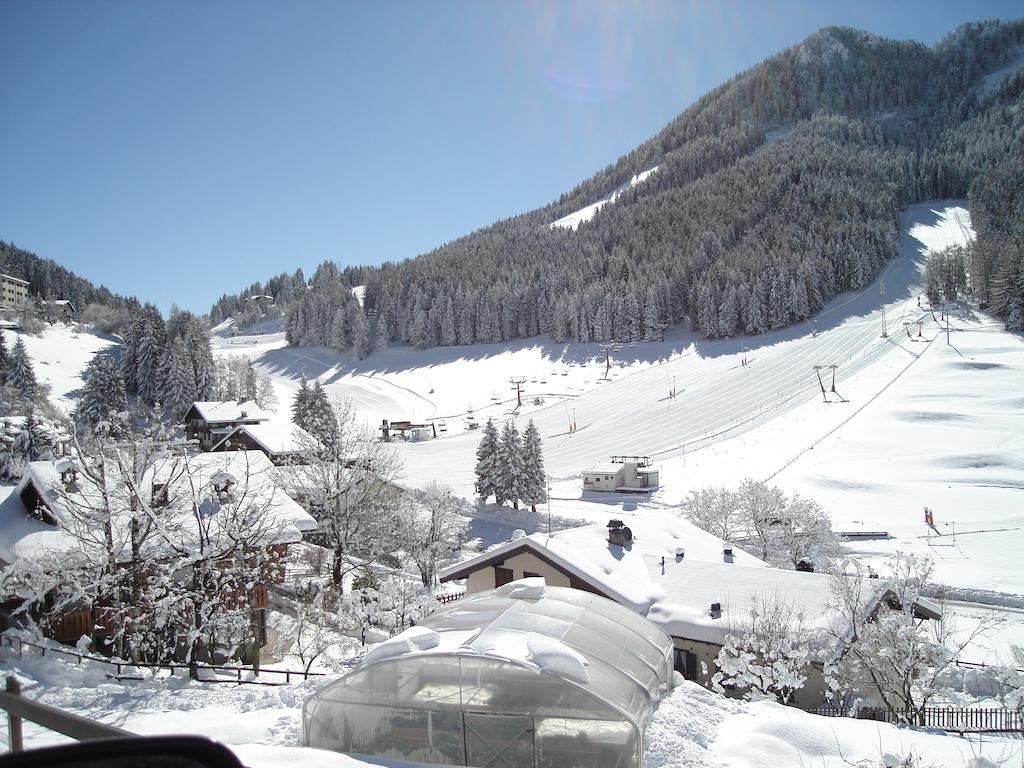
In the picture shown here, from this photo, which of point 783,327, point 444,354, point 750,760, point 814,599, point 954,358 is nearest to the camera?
point 750,760

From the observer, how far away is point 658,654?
11.3 meters

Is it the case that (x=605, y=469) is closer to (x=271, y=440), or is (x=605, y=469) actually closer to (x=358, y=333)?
(x=271, y=440)

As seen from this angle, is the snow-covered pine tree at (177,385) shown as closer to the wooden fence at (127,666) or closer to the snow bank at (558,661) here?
the wooden fence at (127,666)

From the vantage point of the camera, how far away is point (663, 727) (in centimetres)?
906

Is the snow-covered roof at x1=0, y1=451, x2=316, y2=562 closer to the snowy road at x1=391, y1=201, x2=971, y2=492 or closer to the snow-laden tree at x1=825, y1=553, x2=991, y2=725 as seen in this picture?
the snow-laden tree at x1=825, y1=553, x2=991, y2=725

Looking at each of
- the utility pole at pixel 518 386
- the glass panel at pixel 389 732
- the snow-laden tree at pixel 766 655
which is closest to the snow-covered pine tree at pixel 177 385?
the utility pole at pixel 518 386

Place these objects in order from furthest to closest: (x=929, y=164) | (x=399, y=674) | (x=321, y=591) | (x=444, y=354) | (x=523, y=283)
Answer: (x=929, y=164) → (x=523, y=283) → (x=444, y=354) → (x=321, y=591) → (x=399, y=674)

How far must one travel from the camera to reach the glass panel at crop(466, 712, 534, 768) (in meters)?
8.17

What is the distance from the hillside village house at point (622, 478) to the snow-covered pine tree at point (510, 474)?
7.53 meters

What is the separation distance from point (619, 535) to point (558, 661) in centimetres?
1569

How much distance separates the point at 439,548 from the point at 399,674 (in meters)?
26.1

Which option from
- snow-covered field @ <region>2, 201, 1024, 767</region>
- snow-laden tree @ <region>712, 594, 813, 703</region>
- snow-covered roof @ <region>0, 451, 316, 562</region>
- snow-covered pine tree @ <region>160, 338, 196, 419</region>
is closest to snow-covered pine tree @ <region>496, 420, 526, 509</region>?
snow-covered field @ <region>2, 201, 1024, 767</region>

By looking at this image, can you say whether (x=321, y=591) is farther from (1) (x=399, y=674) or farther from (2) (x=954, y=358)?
(2) (x=954, y=358)

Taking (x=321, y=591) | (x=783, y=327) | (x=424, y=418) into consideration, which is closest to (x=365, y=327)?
(x=424, y=418)
